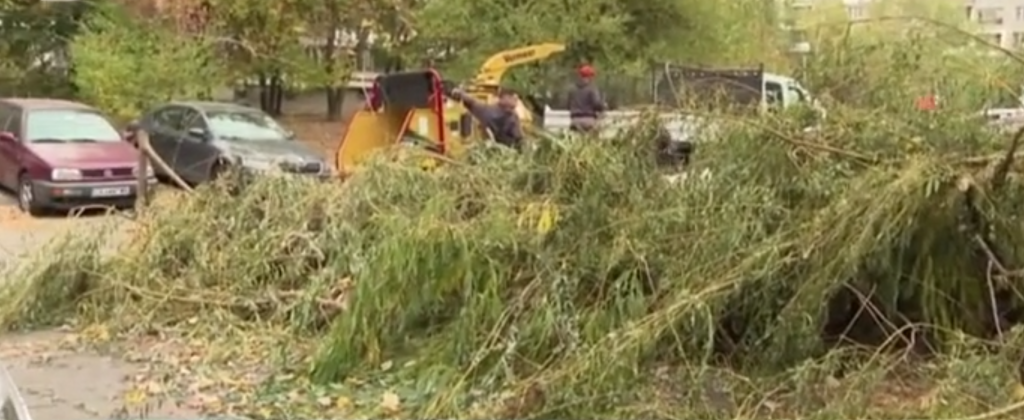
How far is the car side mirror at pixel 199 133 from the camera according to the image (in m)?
17.8

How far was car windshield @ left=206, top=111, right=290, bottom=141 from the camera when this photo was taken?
17.9 m

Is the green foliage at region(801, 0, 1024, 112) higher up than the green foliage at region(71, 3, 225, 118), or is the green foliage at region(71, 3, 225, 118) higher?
the green foliage at region(801, 0, 1024, 112)

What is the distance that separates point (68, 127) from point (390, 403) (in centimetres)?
1172

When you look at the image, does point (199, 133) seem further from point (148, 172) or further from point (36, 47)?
point (36, 47)

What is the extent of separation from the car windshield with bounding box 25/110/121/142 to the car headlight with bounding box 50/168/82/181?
3.36ft

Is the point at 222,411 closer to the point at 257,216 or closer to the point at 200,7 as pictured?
the point at 257,216

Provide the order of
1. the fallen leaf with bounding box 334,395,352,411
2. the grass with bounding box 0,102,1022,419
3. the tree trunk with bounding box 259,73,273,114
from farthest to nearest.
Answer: the tree trunk with bounding box 259,73,273,114 → the fallen leaf with bounding box 334,395,352,411 → the grass with bounding box 0,102,1022,419

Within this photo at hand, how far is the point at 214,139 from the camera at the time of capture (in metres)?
17.6

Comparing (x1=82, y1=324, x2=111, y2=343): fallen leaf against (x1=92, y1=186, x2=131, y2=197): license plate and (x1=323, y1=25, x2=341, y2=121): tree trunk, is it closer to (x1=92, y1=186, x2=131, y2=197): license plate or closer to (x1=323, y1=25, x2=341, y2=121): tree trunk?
(x1=92, y1=186, x2=131, y2=197): license plate

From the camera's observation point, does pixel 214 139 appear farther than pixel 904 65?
Yes

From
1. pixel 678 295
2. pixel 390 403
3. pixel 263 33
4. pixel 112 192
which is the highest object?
pixel 263 33

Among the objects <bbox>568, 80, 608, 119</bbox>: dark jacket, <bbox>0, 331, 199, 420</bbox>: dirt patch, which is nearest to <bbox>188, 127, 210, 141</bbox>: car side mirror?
<bbox>568, 80, 608, 119</bbox>: dark jacket

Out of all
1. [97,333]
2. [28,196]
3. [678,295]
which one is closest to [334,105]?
[28,196]

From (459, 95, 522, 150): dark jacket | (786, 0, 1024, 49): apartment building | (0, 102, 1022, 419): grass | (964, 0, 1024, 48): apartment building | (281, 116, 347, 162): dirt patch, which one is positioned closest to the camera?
(0, 102, 1022, 419): grass
